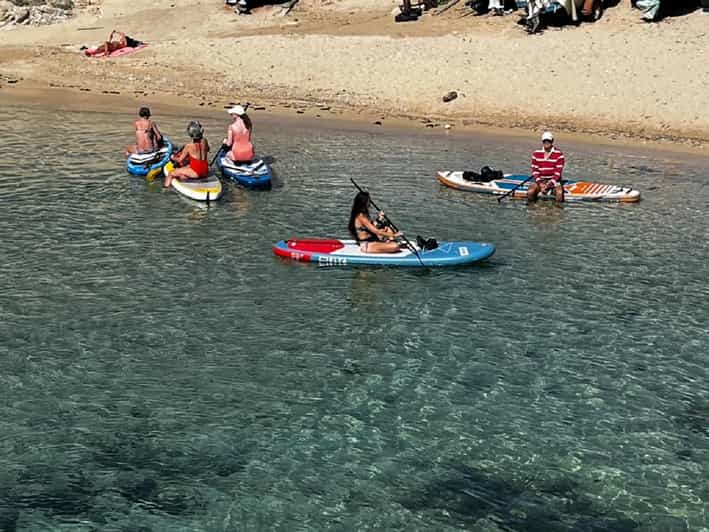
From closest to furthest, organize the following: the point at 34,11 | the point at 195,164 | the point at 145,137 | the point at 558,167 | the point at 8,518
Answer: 1. the point at 8,518
2. the point at 195,164
3. the point at 558,167
4. the point at 145,137
5. the point at 34,11

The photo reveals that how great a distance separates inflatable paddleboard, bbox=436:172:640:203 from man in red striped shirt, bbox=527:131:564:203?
7.5 inches

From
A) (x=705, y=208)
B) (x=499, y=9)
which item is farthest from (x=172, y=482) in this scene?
(x=499, y=9)

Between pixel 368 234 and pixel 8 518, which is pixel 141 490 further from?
pixel 368 234

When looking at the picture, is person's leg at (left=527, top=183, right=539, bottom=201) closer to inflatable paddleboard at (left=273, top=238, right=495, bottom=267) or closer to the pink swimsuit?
inflatable paddleboard at (left=273, top=238, right=495, bottom=267)

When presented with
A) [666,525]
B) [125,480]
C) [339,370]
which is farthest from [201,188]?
[666,525]

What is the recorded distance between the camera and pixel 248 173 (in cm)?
2209

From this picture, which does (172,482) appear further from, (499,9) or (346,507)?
(499,9)

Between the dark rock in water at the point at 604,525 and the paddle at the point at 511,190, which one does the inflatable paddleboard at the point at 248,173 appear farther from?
the dark rock in water at the point at 604,525

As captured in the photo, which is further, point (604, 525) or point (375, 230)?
point (375, 230)

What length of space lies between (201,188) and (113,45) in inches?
801

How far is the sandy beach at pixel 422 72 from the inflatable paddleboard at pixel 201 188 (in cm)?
1028

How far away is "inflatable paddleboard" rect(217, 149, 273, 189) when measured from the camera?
2200cm

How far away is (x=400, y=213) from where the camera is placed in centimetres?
2062

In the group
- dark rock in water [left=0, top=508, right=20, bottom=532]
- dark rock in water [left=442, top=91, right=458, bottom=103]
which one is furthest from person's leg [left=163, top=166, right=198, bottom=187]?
dark rock in water [left=0, top=508, right=20, bottom=532]
